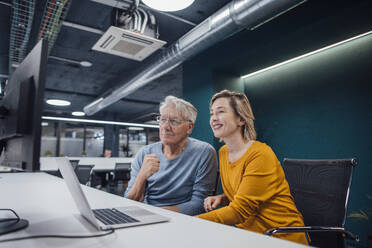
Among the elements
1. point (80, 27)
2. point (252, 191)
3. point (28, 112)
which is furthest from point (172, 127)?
point (80, 27)

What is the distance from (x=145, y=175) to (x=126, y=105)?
8.24 meters

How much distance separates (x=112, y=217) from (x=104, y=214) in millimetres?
61

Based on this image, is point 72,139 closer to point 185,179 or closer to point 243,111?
point 185,179

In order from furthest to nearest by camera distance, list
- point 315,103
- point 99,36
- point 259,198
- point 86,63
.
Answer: point 86,63
point 99,36
point 315,103
point 259,198

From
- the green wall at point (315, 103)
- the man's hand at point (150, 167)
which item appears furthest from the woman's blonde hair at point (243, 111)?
the green wall at point (315, 103)

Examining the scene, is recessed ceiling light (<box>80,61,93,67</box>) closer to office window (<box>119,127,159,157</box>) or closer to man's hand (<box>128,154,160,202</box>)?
man's hand (<box>128,154,160,202</box>)

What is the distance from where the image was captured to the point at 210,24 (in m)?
2.98

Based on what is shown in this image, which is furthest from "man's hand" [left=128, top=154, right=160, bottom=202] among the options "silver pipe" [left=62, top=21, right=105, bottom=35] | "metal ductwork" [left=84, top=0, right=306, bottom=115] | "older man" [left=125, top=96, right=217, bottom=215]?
"silver pipe" [left=62, top=21, right=105, bottom=35]

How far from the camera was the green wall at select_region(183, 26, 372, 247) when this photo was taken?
3004mm

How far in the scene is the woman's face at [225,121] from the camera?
4.87 feet

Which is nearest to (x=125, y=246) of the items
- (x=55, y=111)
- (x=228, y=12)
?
(x=228, y=12)

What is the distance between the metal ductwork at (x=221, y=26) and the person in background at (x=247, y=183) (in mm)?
1375

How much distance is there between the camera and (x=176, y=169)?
1551 millimetres

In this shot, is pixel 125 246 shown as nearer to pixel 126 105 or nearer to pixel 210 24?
pixel 210 24
